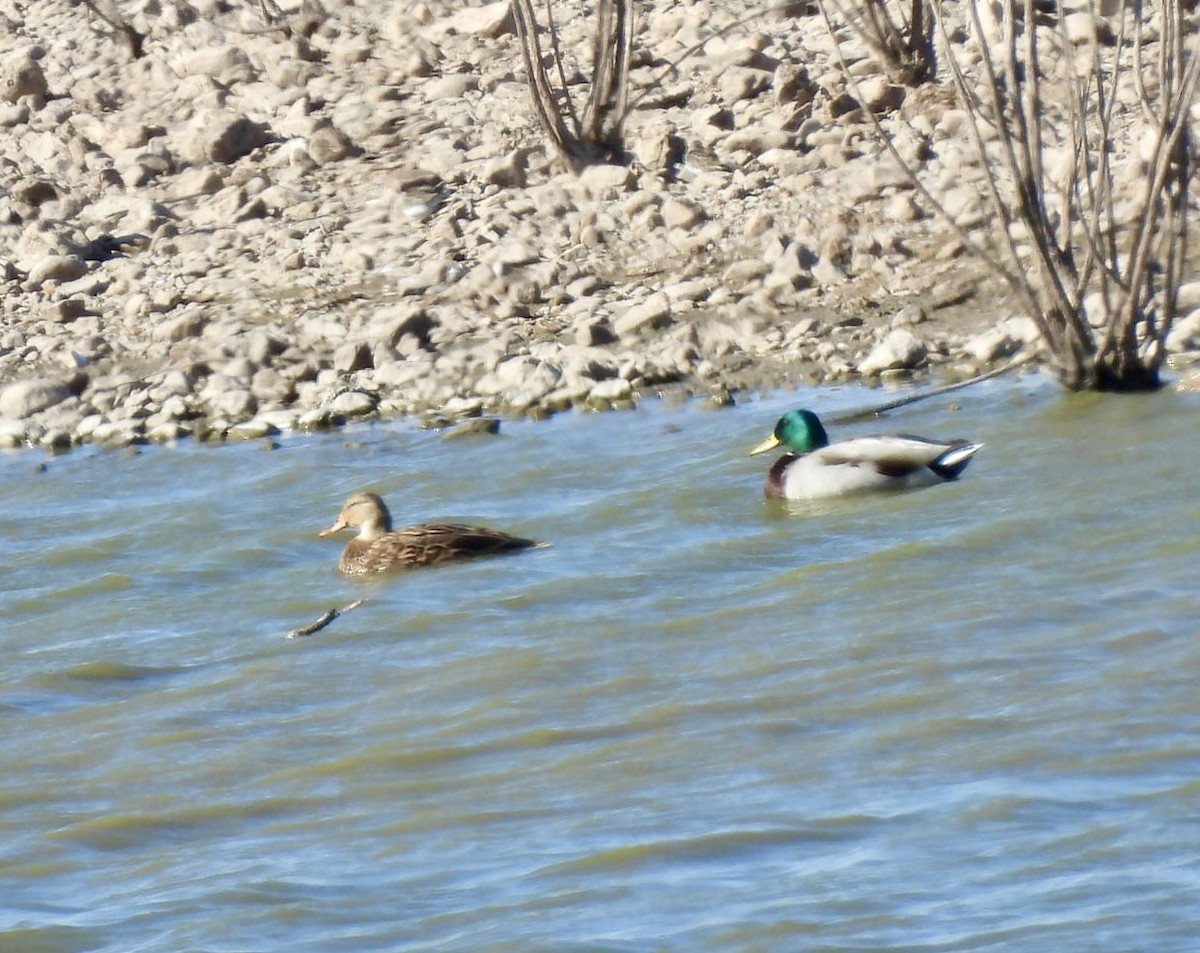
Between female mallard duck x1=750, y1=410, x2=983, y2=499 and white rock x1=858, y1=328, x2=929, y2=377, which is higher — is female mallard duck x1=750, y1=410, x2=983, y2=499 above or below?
below

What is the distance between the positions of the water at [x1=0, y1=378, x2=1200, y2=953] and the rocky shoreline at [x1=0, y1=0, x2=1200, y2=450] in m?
0.93

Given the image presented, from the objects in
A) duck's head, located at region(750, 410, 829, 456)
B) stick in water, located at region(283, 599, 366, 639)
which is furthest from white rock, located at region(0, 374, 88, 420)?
stick in water, located at region(283, 599, 366, 639)

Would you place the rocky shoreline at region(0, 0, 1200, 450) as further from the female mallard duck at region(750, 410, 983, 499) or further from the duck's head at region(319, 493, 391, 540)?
the duck's head at region(319, 493, 391, 540)

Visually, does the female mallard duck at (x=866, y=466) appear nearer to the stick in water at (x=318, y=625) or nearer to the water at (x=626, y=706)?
the water at (x=626, y=706)

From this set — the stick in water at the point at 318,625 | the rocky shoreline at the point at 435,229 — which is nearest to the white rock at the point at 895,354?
the rocky shoreline at the point at 435,229

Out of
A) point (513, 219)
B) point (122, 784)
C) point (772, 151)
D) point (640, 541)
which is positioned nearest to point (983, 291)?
point (772, 151)

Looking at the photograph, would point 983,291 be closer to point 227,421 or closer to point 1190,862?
point 227,421

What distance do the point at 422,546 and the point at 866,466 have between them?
173cm

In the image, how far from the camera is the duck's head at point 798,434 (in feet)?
30.6

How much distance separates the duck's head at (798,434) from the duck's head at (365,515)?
5.16 feet

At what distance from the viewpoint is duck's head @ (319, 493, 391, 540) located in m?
8.90

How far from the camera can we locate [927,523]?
329 inches

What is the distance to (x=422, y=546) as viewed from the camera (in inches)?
336

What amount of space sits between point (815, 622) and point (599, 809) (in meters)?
1.77
